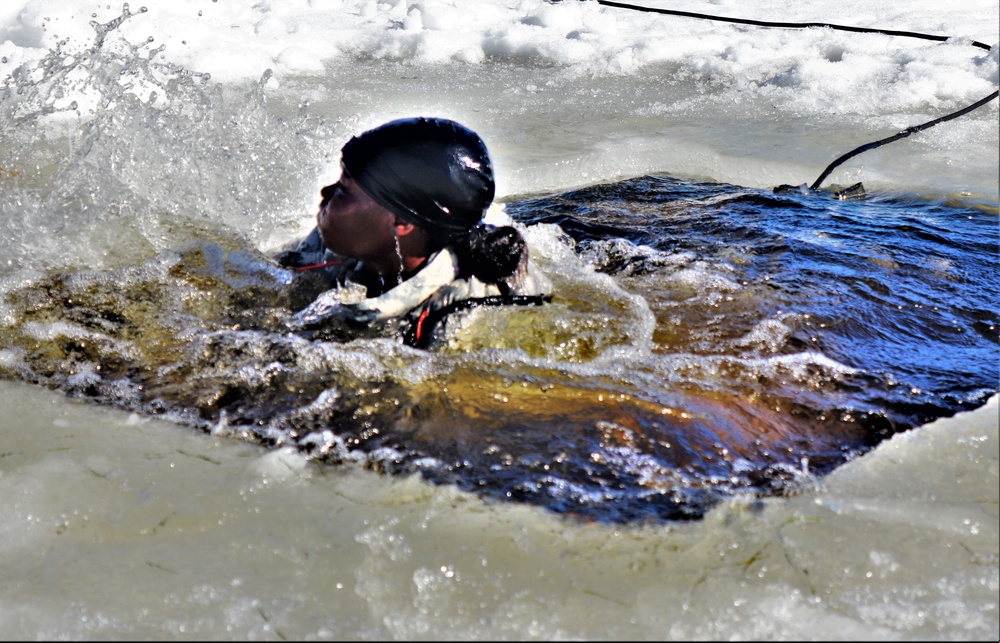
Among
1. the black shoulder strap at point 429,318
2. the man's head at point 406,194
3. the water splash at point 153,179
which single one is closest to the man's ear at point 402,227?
the man's head at point 406,194

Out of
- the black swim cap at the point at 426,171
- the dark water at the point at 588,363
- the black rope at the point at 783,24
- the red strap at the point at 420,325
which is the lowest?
the dark water at the point at 588,363

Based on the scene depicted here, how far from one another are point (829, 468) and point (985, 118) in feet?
11.5

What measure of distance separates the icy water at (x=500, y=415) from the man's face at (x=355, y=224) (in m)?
0.28

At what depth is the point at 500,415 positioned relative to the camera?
260 cm

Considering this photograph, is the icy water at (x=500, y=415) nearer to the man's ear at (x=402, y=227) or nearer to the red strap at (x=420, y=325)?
the red strap at (x=420, y=325)

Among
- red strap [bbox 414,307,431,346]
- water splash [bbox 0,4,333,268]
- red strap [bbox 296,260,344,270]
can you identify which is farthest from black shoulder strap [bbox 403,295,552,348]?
water splash [bbox 0,4,333,268]

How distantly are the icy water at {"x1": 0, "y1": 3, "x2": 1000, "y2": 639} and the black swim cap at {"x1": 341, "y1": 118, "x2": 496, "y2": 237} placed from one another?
364mm

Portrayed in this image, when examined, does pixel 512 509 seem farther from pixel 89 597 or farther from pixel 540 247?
pixel 540 247

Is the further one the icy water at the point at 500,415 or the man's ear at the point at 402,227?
the man's ear at the point at 402,227

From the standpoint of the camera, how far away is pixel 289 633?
5.78 ft

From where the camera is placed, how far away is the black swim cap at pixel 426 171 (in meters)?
2.82

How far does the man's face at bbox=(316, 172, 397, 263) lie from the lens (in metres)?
2.88

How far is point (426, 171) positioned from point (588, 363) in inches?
30.3

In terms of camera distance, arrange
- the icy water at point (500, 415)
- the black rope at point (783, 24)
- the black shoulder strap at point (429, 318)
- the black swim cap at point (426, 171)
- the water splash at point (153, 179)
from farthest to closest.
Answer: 1. the black rope at point (783, 24)
2. the water splash at point (153, 179)
3. the black shoulder strap at point (429, 318)
4. the black swim cap at point (426, 171)
5. the icy water at point (500, 415)
